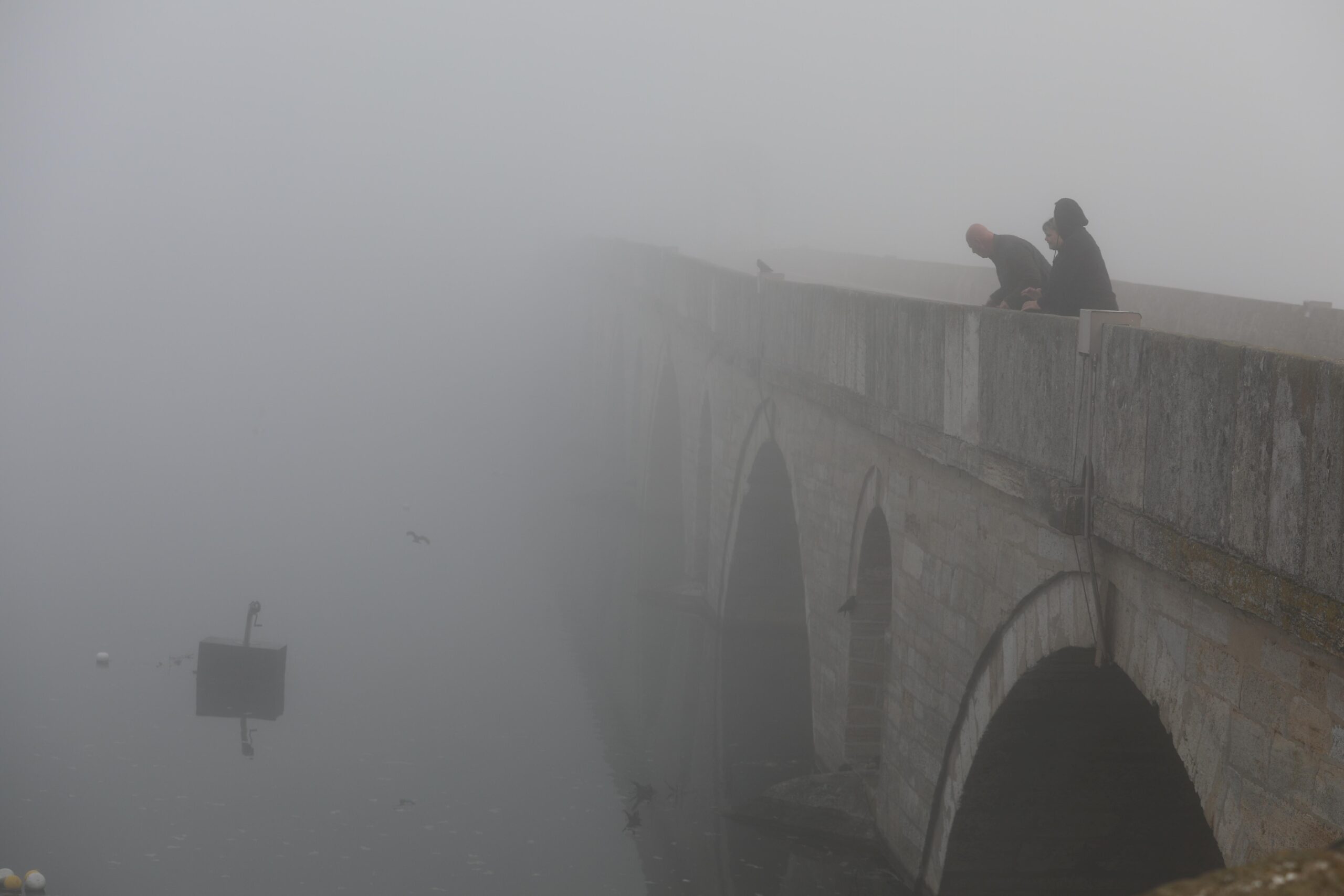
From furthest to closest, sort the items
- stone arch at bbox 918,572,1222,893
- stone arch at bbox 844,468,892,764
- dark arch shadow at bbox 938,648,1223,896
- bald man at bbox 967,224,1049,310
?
stone arch at bbox 844,468,892,764 → bald man at bbox 967,224,1049,310 → dark arch shadow at bbox 938,648,1223,896 → stone arch at bbox 918,572,1222,893

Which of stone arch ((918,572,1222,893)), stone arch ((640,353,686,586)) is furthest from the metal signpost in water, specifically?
stone arch ((640,353,686,586))

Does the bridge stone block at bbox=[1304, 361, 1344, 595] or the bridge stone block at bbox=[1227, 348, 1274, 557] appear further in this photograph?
the bridge stone block at bbox=[1227, 348, 1274, 557]

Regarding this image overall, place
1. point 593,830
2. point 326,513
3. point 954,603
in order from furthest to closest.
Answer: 1. point 326,513
2. point 593,830
3. point 954,603

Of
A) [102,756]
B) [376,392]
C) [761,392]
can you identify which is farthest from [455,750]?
[376,392]

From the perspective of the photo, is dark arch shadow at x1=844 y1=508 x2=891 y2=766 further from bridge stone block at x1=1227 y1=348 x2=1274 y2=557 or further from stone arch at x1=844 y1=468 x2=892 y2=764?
bridge stone block at x1=1227 y1=348 x2=1274 y2=557

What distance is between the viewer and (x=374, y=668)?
15.2 m

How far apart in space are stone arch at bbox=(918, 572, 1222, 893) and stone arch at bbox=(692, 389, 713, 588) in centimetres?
840

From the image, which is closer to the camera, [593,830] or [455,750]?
[593,830]

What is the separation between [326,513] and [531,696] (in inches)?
380

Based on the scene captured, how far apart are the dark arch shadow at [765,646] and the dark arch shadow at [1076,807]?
16.2ft

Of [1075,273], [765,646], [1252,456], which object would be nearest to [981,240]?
[1075,273]

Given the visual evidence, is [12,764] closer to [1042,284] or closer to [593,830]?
[593,830]

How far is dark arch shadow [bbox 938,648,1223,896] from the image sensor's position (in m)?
6.08

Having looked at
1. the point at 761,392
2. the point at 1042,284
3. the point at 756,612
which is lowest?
the point at 756,612
